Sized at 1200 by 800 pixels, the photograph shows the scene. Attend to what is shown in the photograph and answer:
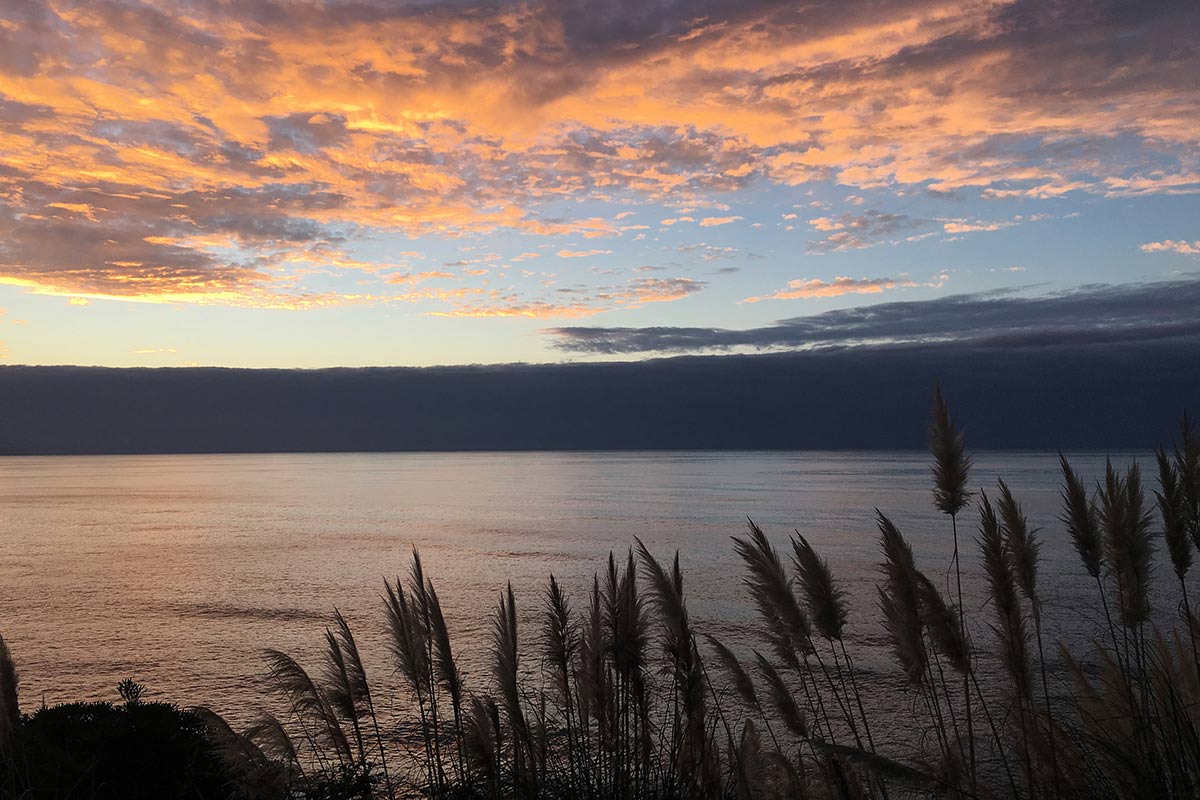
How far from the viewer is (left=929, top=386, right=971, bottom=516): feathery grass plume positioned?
3918 mm

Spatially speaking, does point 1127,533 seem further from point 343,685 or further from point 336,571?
point 336,571

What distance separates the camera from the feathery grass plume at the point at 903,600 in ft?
12.5

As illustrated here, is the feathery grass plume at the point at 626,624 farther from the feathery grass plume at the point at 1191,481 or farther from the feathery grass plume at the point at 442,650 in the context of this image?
the feathery grass plume at the point at 1191,481

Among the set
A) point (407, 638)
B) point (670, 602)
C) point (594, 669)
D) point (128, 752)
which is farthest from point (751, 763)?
point (128, 752)

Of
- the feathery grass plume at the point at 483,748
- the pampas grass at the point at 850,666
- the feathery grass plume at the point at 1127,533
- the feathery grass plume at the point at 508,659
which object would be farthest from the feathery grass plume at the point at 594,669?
the feathery grass plume at the point at 1127,533

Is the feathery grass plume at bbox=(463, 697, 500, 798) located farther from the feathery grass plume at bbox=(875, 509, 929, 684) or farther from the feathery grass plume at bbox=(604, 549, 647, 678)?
the feathery grass plume at bbox=(875, 509, 929, 684)

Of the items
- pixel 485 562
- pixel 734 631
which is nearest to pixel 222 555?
pixel 485 562

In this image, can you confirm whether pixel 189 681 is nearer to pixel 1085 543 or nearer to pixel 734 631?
pixel 734 631

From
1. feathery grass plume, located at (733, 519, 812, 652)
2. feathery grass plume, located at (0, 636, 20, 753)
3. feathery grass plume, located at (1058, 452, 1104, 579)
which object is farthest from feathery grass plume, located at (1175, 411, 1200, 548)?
feathery grass plume, located at (0, 636, 20, 753)

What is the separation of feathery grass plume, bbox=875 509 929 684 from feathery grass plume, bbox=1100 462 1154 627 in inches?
46.8

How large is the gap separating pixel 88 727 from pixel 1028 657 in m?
8.53

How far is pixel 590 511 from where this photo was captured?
5459 centimetres

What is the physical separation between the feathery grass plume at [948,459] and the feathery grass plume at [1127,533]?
0.84 m

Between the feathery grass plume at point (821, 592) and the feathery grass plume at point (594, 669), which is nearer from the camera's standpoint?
the feathery grass plume at point (821, 592)
